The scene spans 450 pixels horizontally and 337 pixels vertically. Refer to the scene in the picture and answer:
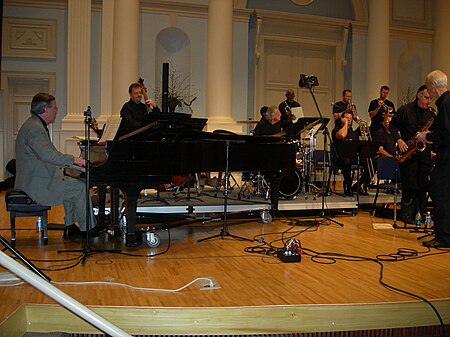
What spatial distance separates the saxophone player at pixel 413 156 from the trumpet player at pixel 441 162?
1.00m

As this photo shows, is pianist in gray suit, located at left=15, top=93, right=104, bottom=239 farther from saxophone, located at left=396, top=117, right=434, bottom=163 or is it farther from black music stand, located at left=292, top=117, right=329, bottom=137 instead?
saxophone, located at left=396, top=117, right=434, bottom=163

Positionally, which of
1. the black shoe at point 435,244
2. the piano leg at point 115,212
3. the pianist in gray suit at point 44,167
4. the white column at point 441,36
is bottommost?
the black shoe at point 435,244

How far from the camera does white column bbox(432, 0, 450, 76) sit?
12422 millimetres

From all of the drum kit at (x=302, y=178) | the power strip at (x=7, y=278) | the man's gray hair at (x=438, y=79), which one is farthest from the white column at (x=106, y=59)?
the power strip at (x=7, y=278)

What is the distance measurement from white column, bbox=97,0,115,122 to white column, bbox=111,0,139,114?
1.69 ft

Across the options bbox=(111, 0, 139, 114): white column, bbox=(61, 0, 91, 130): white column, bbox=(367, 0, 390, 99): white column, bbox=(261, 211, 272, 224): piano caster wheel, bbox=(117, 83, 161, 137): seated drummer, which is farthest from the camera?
bbox=(367, 0, 390, 99): white column

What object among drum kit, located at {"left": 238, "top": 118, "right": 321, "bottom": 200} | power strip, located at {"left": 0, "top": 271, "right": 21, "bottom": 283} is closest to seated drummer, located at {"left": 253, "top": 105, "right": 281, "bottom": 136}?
drum kit, located at {"left": 238, "top": 118, "right": 321, "bottom": 200}

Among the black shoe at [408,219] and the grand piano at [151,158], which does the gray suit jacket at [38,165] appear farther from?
the black shoe at [408,219]

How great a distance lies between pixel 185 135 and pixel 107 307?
2156mm

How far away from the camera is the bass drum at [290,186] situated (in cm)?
661

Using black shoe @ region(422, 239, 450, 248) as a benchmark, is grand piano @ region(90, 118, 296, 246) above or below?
above

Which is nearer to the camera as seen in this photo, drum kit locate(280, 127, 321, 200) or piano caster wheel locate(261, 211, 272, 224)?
piano caster wheel locate(261, 211, 272, 224)

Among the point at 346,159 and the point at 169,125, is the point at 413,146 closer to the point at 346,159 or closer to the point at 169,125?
the point at 346,159

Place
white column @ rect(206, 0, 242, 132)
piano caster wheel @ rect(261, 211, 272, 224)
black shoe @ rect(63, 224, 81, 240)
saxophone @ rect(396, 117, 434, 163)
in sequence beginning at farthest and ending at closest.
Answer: white column @ rect(206, 0, 242, 132), piano caster wheel @ rect(261, 211, 272, 224), saxophone @ rect(396, 117, 434, 163), black shoe @ rect(63, 224, 81, 240)
